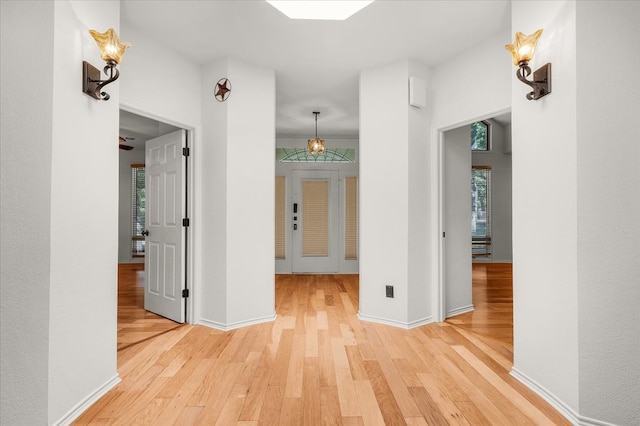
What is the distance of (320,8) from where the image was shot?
255 cm

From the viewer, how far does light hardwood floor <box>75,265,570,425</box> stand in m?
1.79

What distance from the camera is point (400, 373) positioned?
2285 millimetres

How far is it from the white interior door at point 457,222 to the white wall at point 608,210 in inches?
71.7

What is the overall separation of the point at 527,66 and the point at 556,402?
1.98 meters

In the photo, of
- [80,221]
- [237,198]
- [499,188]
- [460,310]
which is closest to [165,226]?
[237,198]

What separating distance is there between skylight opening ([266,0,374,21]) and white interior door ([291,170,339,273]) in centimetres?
365

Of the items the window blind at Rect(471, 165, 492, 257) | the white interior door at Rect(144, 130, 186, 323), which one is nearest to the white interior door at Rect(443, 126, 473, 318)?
the white interior door at Rect(144, 130, 186, 323)

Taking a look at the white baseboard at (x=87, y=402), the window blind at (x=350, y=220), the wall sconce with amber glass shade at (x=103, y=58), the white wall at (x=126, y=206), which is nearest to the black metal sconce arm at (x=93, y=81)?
the wall sconce with amber glass shade at (x=103, y=58)

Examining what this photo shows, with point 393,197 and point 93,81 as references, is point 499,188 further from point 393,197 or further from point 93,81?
point 93,81

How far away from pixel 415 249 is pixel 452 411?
1.70m

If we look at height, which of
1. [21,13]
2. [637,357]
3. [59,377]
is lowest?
[59,377]

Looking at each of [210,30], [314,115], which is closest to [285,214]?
[314,115]

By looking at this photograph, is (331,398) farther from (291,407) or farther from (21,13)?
(21,13)

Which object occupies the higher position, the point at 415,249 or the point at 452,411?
the point at 415,249
